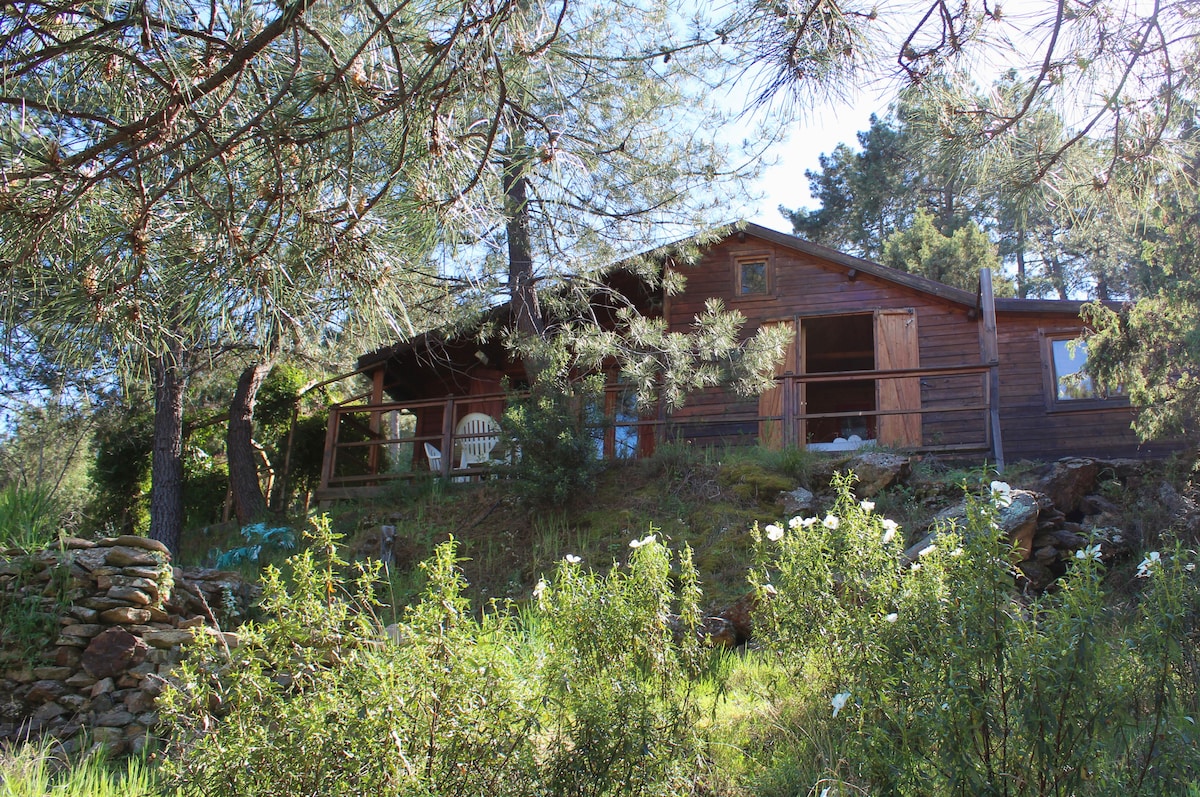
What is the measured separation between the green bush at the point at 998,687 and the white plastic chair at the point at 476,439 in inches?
317

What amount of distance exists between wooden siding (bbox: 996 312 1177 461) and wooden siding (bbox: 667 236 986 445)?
510 mm

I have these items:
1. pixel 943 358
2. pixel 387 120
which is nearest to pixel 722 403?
pixel 943 358

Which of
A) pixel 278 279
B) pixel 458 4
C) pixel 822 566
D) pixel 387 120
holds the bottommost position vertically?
pixel 822 566

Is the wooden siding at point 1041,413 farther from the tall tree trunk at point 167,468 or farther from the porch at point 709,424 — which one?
the tall tree trunk at point 167,468

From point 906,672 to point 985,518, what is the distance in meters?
0.56

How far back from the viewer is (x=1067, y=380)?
35.7ft

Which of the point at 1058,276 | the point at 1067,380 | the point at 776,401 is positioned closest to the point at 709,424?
the point at 776,401

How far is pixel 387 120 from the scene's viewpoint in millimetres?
3244

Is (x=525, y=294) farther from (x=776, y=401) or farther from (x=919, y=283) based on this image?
(x=919, y=283)

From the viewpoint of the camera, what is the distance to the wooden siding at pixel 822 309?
11492mm

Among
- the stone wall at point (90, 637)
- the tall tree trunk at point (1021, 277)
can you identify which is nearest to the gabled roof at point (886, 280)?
the stone wall at point (90, 637)

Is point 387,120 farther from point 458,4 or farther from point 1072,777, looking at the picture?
point 1072,777

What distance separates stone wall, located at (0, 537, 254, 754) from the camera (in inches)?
207

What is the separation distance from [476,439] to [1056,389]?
24.0 feet
